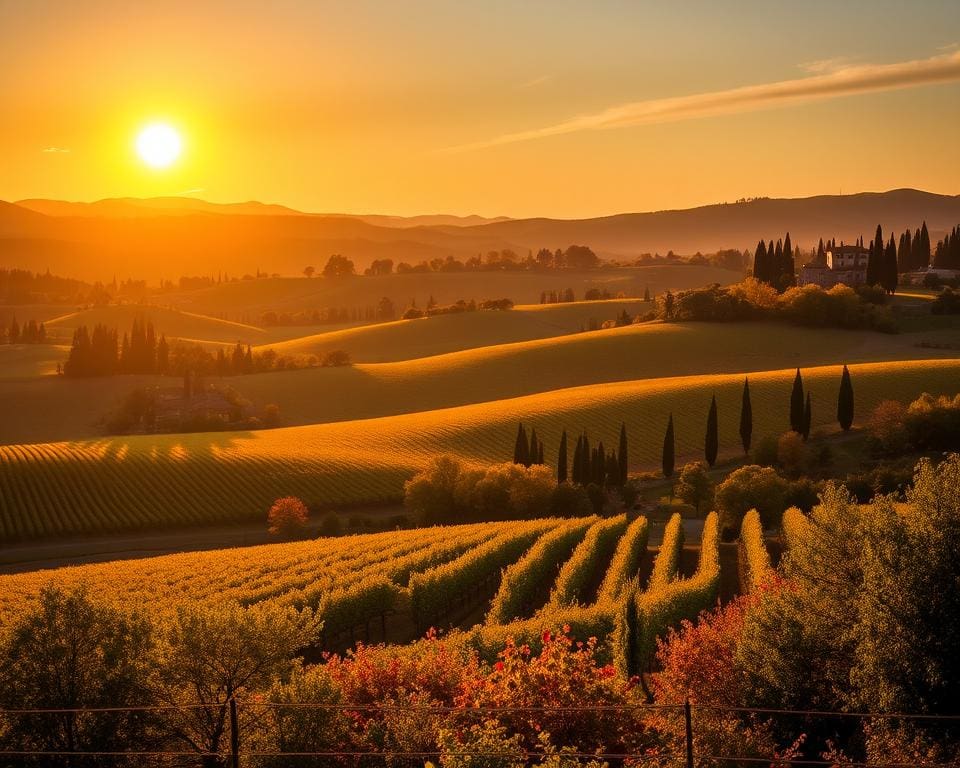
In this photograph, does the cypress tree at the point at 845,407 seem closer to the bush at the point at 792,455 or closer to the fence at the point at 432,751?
the bush at the point at 792,455

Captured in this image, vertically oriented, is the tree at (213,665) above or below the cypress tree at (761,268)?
below

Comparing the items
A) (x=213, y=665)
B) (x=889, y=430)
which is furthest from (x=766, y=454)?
(x=213, y=665)

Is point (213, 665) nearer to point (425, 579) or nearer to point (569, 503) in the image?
point (425, 579)

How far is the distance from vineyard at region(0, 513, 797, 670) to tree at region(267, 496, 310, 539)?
9.41m

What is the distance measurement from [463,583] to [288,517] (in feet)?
89.6

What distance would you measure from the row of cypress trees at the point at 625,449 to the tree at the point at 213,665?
5203 cm

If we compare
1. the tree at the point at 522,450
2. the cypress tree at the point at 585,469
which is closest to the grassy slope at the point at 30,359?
the tree at the point at 522,450

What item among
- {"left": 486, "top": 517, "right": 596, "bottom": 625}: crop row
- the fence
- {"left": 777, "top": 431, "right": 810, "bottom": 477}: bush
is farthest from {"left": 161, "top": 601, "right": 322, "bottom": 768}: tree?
{"left": 777, "top": 431, "right": 810, "bottom": 477}: bush

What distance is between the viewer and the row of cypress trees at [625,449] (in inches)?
3159

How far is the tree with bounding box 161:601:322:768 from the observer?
2658cm

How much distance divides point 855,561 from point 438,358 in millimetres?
128257

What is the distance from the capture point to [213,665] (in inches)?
1073

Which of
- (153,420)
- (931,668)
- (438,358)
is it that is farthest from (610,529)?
(438,358)

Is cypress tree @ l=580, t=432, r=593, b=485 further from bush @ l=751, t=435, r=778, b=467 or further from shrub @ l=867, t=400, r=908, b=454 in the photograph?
shrub @ l=867, t=400, r=908, b=454
